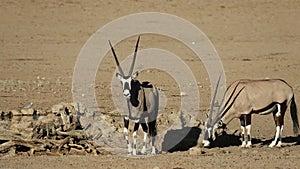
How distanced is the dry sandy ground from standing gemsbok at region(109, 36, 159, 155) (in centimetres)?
76

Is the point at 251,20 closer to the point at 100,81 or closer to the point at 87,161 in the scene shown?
the point at 100,81

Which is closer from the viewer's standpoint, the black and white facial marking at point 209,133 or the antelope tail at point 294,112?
the black and white facial marking at point 209,133

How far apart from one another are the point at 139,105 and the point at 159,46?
17.4m

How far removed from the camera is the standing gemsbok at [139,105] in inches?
492

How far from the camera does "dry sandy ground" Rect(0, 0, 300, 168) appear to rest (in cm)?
1191

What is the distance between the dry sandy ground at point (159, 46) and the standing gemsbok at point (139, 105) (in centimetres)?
76

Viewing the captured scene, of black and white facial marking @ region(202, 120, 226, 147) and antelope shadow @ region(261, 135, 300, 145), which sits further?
antelope shadow @ region(261, 135, 300, 145)

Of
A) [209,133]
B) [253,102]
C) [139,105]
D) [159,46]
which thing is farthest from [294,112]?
[159,46]

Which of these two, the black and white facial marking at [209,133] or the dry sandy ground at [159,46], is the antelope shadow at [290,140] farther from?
the black and white facial marking at [209,133]

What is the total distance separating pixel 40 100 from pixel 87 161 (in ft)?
26.3

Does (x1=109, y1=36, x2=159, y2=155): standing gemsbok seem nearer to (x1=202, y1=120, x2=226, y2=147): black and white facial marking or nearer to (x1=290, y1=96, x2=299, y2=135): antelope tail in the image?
(x1=202, y1=120, x2=226, y2=147): black and white facial marking

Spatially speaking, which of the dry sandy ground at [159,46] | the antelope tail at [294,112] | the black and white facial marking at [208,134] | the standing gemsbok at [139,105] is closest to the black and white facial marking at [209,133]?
the black and white facial marking at [208,134]

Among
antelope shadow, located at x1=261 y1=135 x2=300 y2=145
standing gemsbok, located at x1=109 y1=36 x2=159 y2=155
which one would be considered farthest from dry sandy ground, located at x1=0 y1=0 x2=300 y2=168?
standing gemsbok, located at x1=109 y1=36 x2=159 y2=155

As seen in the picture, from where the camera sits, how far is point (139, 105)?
1285 centimetres
